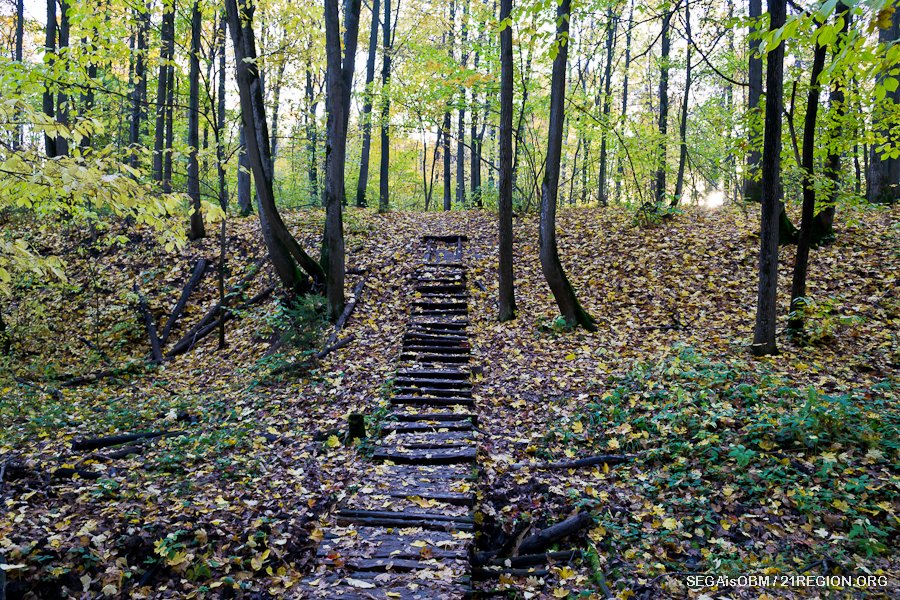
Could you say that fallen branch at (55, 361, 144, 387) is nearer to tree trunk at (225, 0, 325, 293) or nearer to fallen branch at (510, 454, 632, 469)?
tree trunk at (225, 0, 325, 293)

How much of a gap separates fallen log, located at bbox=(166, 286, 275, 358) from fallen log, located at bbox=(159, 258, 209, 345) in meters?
0.65

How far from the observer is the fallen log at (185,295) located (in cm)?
1152

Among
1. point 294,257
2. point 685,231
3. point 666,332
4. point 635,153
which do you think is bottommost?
point 666,332

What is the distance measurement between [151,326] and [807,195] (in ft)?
42.5

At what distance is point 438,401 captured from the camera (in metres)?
7.30

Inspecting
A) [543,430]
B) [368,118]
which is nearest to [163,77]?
[368,118]

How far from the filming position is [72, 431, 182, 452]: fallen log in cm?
617

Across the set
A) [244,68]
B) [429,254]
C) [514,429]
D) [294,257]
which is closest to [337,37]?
[244,68]

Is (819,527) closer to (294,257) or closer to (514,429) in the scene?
(514,429)

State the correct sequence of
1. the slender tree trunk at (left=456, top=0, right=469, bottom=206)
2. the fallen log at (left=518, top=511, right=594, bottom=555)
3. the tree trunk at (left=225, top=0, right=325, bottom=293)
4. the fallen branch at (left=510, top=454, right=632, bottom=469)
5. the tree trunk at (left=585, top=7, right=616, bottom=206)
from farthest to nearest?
1. the slender tree trunk at (left=456, top=0, right=469, bottom=206)
2. the tree trunk at (left=585, top=7, right=616, bottom=206)
3. the tree trunk at (left=225, top=0, right=325, bottom=293)
4. the fallen branch at (left=510, top=454, right=632, bottom=469)
5. the fallen log at (left=518, top=511, right=594, bottom=555)

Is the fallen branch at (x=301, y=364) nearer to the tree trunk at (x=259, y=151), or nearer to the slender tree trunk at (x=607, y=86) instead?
the tree trunk at (x=259, y=151)

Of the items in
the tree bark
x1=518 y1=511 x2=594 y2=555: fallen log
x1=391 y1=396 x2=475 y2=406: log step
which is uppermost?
the tree bark

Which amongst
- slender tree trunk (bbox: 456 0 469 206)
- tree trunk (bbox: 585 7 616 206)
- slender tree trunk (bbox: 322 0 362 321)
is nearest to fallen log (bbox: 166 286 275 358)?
slender tree trunk (bbox: 322 0 362 321)

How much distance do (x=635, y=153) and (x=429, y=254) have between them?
6.68 m
